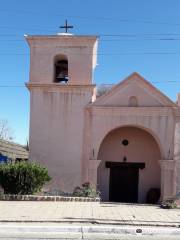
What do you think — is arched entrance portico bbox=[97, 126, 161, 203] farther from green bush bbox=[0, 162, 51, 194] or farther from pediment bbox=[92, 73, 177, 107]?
green bush bbox=[0, 162, 51, 194]

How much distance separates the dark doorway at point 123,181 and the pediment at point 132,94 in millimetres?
3565

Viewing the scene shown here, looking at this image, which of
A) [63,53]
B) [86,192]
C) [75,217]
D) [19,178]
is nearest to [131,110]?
[63,53]

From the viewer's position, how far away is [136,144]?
24516 millimetres

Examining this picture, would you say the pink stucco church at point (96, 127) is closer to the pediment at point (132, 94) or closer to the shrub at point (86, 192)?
the pediment at point (132, 94)

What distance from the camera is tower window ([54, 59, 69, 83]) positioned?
24609mm

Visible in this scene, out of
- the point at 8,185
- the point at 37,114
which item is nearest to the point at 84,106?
the point at 37,114

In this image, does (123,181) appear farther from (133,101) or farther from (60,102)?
(60,102)

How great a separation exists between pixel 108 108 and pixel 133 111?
1.31 meters

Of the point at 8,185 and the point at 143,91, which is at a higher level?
the point at 143,91

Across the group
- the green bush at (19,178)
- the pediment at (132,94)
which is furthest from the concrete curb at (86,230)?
the pediment at (132,94)

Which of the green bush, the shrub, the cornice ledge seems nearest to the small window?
the cornice ledge

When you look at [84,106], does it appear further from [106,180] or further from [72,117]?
[106,180]

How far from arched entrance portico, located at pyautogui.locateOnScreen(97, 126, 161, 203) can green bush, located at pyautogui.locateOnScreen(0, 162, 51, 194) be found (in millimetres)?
6026

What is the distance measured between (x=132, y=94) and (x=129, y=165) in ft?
13.3
